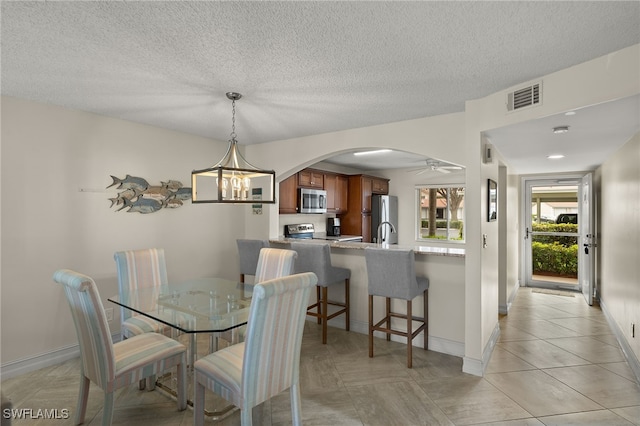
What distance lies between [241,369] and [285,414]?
2.40ft

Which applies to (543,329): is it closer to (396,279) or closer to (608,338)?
(608,338)

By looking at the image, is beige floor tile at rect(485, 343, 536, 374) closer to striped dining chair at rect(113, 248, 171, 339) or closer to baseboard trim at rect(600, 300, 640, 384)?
baseboard trim at rect(600, 300, 640, 384)

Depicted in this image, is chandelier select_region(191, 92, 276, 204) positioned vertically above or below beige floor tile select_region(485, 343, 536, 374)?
above

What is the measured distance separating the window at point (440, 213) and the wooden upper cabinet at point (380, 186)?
651 millimetres

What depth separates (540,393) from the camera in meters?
2.57

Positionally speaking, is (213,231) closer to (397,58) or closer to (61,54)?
(61,54)

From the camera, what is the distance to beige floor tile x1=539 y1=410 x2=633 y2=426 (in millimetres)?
2199

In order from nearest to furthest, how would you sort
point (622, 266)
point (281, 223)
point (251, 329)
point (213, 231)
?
point (251, 329), point (622, 266), point (213, 231), point (281, 223)

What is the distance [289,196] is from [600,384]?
397 centimetres

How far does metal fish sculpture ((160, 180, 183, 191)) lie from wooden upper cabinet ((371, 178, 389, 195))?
3832mm

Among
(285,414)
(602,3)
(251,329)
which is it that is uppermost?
(602,3)

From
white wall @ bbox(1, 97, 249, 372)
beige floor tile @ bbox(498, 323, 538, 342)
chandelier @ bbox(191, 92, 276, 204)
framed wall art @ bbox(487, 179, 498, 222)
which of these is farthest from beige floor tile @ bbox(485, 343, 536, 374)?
white wall @ bbox(1, 97, 249, 372)

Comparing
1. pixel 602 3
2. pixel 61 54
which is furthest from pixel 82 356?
pixel 602 3

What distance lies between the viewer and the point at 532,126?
8.61ft
